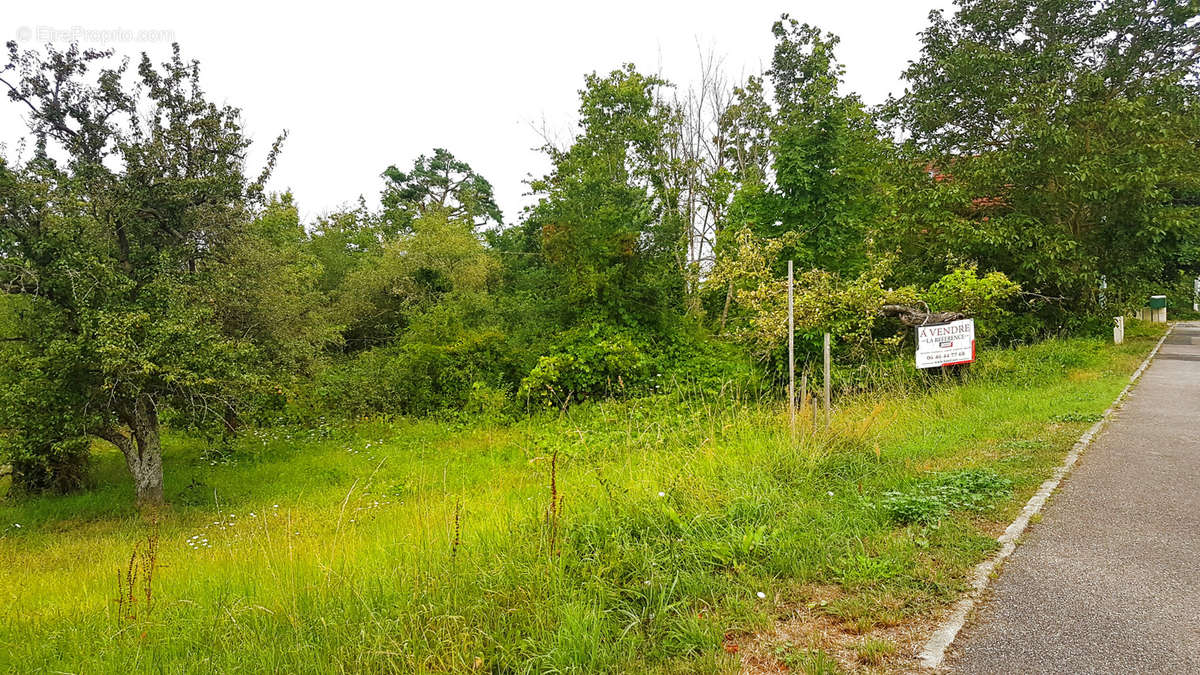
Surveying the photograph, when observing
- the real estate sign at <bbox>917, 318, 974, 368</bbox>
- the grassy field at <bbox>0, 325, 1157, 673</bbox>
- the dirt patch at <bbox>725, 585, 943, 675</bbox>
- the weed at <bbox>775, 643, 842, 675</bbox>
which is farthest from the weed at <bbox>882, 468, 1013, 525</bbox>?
the real estate sign at <bbox>917, 318, 974, 368</bbox>

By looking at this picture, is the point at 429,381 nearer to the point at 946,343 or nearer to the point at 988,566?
the point at 946,343

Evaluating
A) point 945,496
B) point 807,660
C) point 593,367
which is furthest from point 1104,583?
point 593,367

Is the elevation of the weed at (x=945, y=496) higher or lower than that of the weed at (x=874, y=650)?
higher

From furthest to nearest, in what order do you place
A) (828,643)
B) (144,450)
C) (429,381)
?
1. (429,381)
2. (144,450)
3. (828,643)

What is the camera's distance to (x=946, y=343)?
875 centimetres

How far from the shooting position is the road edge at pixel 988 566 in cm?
261

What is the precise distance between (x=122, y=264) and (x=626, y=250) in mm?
9905

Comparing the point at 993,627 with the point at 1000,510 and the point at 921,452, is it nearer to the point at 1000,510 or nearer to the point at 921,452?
the point at 1000,510

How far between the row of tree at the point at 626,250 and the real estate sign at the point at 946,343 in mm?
1631

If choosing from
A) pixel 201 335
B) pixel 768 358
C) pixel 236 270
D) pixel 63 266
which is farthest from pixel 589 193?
pixel 63 266

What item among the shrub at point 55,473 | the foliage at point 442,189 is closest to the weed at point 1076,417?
the shrub at point 55,473

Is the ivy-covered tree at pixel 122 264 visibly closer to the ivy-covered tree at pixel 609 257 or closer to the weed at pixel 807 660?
the ivy-covered tree at pixel 609 257

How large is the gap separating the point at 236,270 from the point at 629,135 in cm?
1420

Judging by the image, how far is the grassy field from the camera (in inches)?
107
